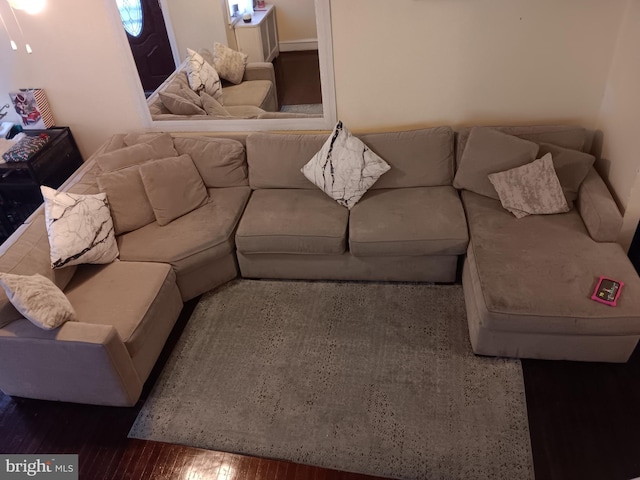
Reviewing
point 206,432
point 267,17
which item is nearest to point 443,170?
point 267,17

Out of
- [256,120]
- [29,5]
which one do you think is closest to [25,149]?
[29,5]

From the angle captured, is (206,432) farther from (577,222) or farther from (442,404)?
(577,222)

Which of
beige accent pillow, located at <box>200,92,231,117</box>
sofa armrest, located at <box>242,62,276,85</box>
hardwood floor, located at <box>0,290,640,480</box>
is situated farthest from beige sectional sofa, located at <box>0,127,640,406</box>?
sofa armrest, located at <box>242,62,276,85</box>

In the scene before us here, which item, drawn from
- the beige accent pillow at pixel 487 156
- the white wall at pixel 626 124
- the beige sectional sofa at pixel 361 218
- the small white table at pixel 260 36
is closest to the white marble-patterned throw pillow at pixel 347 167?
the beige sectional sofa at pixel 361 218

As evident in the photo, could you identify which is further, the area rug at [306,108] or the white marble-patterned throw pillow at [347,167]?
the area rug at [306,108]

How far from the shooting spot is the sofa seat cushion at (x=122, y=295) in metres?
2.46

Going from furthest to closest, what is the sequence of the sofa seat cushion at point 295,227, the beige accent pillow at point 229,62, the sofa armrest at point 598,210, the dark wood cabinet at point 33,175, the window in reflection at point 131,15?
the beige accent pillow at point 229,62
the dark wood cabinet at point 33,175
the window in reflection at point 131,15
the sofa seat cushion at point 295,227
the sofa armrest at point 598,210

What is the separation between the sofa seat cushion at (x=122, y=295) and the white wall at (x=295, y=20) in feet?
5.76

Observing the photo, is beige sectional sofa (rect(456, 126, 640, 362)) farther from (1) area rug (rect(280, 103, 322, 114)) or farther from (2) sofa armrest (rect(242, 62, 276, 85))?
(2) sofa armrest (rect(242, 62, 276, 85))

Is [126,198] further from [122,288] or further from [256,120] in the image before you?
[256,120]

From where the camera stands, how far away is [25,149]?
3361mm

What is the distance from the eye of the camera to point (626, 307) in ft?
7.47

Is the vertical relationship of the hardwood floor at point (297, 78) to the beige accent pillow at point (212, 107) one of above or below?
above

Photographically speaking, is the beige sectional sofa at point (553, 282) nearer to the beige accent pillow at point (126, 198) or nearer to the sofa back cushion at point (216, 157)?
the sofa back cushion at point (216, 157)
